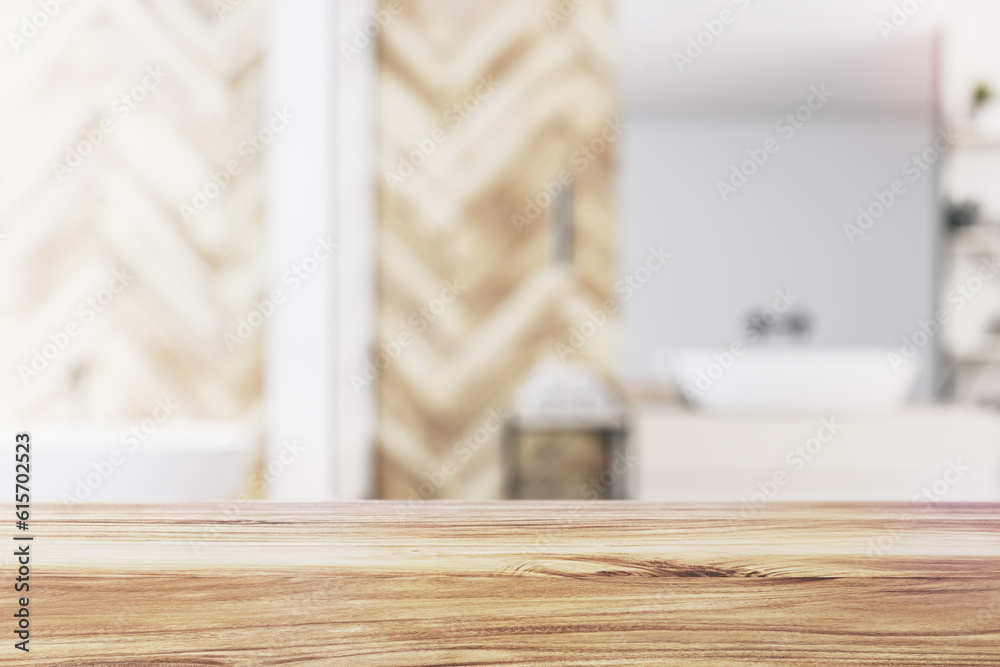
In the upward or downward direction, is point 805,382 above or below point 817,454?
above

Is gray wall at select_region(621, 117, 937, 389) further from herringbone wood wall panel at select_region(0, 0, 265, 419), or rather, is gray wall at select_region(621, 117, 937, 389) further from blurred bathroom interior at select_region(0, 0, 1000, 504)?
herringbone wood wall panel at select_region(0, 0, 265, 419)

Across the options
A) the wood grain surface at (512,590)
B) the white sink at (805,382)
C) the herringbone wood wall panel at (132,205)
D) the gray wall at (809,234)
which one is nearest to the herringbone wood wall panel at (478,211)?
the gray wall at (809,234)

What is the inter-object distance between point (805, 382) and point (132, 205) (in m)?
2.40

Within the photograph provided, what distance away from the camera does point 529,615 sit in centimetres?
57

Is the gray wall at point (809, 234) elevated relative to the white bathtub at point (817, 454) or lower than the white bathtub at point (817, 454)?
elevated

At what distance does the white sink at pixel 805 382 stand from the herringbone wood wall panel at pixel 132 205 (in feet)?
5.65

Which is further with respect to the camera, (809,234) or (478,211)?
(478,211)

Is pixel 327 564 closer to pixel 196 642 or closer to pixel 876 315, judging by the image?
pixel 196 642

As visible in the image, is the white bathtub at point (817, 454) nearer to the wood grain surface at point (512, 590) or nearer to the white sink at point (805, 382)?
the white sink at point (805, 382)

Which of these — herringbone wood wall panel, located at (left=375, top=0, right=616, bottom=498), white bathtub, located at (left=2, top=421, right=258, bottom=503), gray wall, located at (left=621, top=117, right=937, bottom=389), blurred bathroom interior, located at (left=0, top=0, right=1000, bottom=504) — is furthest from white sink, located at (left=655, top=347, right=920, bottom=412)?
white bathtub, located at (left=2, top=421, right=258, bottom=503)

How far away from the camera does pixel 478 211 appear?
279cm

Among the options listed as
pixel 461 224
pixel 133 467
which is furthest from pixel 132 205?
pixel 461 224

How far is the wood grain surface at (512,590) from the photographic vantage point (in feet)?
1.85

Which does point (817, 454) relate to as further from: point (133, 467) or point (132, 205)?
point (132, 205)
